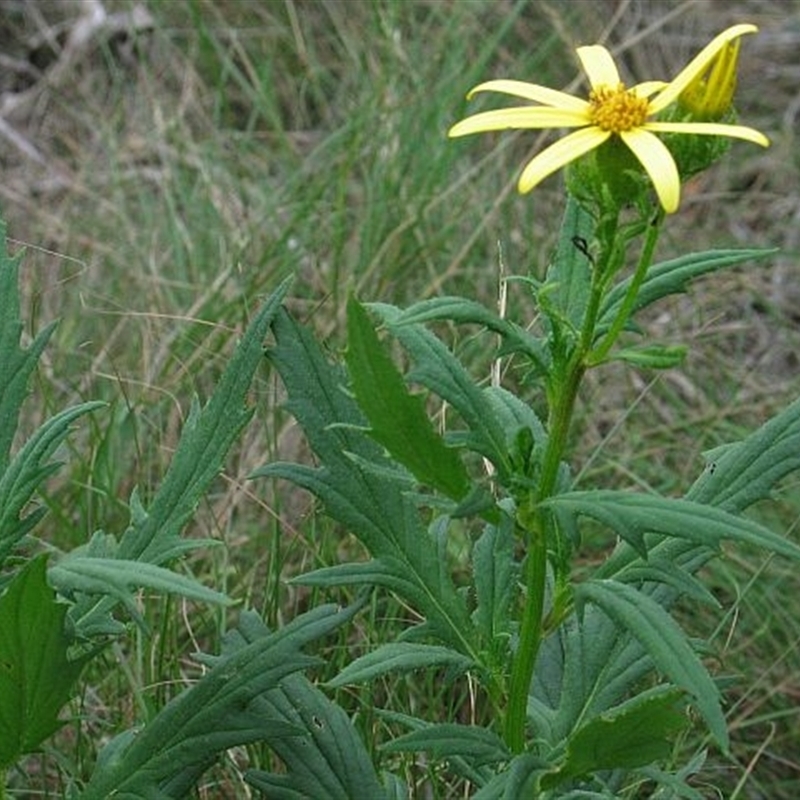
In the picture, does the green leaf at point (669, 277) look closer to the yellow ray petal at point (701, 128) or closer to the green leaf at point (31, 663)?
the yellow ray petal at point (701, 128)

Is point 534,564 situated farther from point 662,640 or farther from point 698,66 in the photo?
point 698,66

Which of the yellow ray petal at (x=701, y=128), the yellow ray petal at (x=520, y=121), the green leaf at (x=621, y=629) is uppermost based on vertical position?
the yellow ray petal at (x=520, y=121)

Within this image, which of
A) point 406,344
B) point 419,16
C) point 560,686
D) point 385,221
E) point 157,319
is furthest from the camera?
point 419,16

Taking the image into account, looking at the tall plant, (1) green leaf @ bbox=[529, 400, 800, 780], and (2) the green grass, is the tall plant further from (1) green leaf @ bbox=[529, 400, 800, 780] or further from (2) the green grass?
(2) the green grass

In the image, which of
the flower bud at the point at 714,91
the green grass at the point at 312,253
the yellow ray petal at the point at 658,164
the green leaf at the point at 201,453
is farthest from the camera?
the green grass at the point at 312,253

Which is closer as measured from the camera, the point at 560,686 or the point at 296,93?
the point at 560,686

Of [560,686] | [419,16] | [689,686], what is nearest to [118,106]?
[419,16]

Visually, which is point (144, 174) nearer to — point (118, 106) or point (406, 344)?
point (118, 106)

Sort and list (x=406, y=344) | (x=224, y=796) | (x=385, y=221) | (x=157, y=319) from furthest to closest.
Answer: (x=385, y=221) < (x=157, y=319) < (x=224, y=796) < (x=406, y=344)

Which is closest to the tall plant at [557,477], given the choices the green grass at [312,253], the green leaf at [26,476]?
the green leaf at [26,476]
